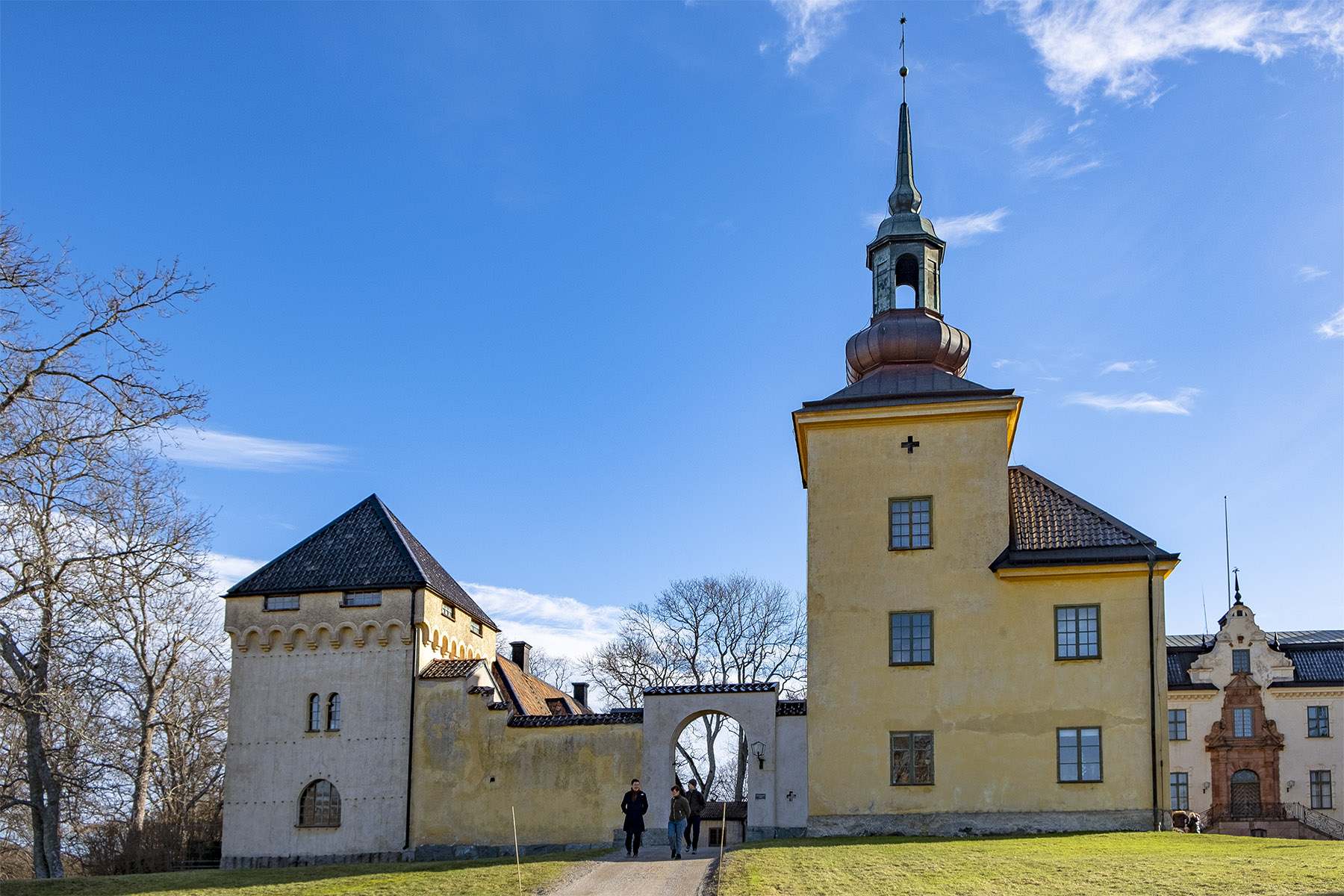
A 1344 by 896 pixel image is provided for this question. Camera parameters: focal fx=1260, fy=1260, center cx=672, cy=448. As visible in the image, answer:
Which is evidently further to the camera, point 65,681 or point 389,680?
point 389,680

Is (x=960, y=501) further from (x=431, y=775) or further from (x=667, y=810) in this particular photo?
(x=431, y=775)

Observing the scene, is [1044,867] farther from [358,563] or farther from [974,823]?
[358,563]

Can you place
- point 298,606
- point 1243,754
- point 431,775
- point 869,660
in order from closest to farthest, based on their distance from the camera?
point 869,660, point 431,775, point 298,606, point 1243,754

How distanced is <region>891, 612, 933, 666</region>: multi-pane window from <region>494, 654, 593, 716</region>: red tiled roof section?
347 inches

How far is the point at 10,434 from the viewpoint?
1692cm

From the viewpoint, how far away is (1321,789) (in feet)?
154

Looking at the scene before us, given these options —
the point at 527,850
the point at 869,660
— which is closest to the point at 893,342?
the point at 869,660

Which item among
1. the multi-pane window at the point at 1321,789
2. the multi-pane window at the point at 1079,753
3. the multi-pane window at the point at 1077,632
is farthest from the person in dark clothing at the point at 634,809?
the multi-pane window at the point at 1321,789

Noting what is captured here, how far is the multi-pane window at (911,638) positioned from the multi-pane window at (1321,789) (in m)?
27.9

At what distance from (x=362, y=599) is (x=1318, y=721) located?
3636 cm

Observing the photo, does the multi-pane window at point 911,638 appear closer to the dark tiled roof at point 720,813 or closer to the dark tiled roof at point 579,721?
the dark tiled roof at point 579,721

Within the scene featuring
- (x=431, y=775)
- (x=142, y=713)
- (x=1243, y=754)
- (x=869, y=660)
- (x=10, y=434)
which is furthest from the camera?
(x=1243, y=754)

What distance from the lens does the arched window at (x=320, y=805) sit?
29.9 metres

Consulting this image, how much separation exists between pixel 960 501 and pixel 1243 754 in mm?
26652
